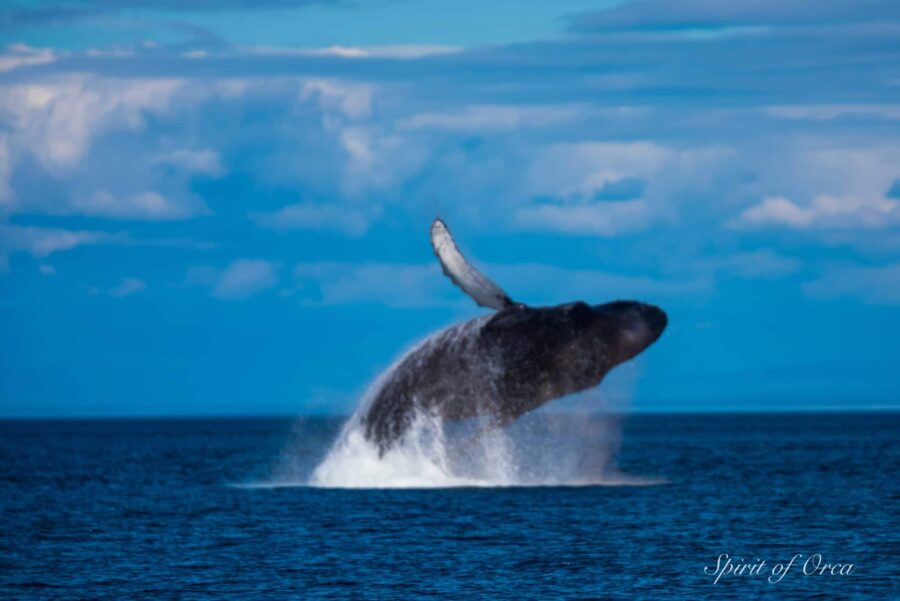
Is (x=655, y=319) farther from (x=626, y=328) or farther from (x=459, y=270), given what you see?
(x=459, y=270)

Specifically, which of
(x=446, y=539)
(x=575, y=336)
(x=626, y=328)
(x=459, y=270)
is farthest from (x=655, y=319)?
(x=446, y=539)

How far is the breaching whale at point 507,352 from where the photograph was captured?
1158 inches

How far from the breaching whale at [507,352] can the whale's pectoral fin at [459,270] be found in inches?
0.7

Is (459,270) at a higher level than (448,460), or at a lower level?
higher

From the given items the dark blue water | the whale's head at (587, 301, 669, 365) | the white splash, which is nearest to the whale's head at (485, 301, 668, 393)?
the whale's head at (587, 301, 669, 365)

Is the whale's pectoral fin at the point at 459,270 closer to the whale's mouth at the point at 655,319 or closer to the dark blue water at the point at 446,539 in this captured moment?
the whale's mouth at the point at 655,319

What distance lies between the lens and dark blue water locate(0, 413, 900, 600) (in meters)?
25.8

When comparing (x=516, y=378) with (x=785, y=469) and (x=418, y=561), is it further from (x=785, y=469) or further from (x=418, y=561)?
(x=785, y=469)

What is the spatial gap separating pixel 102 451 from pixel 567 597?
75498mm

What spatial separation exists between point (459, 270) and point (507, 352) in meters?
2.33

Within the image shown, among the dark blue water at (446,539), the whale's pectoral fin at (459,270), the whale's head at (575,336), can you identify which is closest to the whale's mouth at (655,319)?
the whale's head at (575,336)

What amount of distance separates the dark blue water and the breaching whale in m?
2.98

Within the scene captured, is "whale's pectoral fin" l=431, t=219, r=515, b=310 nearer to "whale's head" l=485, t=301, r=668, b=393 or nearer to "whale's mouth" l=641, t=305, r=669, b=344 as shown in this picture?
"whale's head" l=485, t=301, r=668, b=393

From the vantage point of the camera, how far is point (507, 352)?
3033 cm
